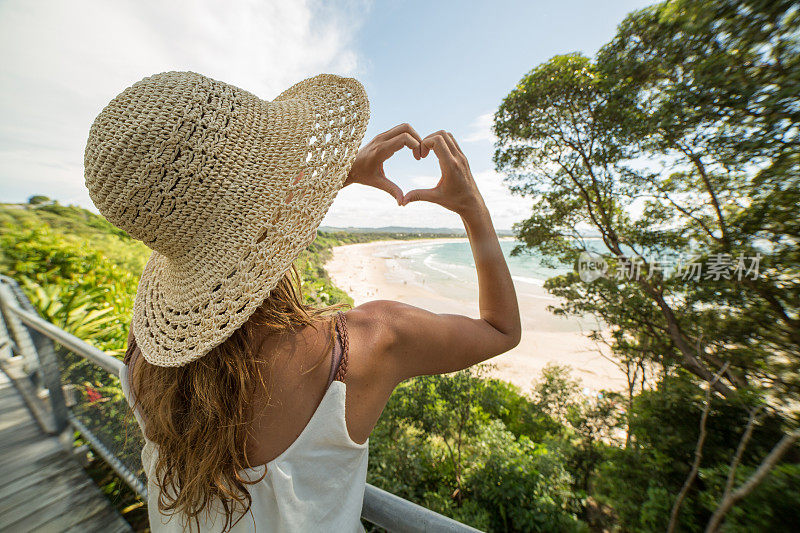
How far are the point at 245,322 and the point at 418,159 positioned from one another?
2.38 feet

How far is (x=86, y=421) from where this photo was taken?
2.56 metres

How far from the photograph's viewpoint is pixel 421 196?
41.4 inches

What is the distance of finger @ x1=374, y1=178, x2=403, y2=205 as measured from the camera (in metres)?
1.00

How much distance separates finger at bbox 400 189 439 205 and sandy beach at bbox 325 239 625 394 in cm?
697

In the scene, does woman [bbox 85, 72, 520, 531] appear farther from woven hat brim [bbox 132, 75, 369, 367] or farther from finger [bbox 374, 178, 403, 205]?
finger [bbox 374, 178, 403, 205]

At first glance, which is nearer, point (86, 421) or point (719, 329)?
point (86, 421)

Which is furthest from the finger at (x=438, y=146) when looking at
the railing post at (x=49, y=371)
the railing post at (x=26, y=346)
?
the railing post at (x=26, y=346)

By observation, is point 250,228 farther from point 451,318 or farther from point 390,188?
point 451,318

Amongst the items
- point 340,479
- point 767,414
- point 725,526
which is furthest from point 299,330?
point 767,414

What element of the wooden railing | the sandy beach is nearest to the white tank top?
the wooden railing

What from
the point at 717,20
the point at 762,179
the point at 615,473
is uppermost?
the point at 717,20

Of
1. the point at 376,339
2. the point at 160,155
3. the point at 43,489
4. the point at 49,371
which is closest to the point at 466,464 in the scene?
the point at 43,489

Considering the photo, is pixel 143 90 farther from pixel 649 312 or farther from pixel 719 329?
pixel 649 312

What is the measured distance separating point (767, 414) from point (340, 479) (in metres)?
4.74
